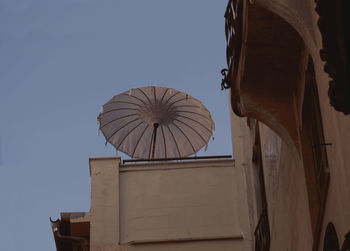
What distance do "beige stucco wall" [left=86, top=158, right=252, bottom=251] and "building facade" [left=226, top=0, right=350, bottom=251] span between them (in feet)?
16.7

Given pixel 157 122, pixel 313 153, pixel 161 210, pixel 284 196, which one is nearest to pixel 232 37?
pixel 313 153

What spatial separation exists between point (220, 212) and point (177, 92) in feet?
15.5

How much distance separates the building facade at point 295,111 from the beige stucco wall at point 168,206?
5.10 meters

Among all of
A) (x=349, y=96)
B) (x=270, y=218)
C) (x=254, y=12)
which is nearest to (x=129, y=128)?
(x=270, y=218)

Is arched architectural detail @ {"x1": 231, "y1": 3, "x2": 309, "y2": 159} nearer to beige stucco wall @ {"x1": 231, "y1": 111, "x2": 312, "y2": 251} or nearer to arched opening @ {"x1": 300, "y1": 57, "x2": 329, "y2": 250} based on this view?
arched opening @ {"x1": 300, "y1": 57, "x2": 329, "y2": 250}

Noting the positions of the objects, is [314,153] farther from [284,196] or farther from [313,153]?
[284,196]

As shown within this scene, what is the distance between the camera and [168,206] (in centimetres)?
2150

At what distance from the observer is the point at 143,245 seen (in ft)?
68.7

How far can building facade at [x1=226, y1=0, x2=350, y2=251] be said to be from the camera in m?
9.67

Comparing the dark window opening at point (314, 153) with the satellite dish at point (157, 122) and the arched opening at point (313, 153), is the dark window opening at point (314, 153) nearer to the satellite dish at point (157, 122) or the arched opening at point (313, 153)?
the arched opening at point (313, 153)

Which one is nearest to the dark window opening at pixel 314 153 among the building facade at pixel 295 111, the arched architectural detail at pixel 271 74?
the building facade at pixel 295 111

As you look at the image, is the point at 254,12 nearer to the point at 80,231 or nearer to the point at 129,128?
the point at 80,231

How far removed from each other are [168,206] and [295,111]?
29.7 feet

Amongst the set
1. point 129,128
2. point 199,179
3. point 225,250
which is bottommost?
point 225,250
